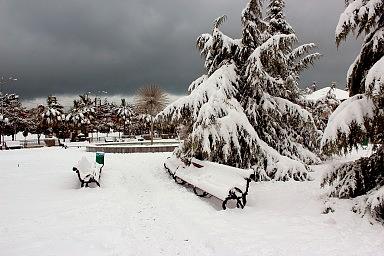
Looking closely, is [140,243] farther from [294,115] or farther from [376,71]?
[294,115]

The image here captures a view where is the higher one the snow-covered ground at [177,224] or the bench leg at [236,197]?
the bench leg at [236,197]

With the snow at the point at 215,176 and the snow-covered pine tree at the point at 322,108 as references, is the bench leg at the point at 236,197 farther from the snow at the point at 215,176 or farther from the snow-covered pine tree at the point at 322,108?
the snow-covered pine tree at the point at 322,108

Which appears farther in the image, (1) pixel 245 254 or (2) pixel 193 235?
(2) pixel 193 235

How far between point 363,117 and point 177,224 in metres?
4.25

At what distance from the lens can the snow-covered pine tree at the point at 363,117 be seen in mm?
6723

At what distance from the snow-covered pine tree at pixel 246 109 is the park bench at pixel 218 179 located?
557mm

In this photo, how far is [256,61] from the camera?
1234cm

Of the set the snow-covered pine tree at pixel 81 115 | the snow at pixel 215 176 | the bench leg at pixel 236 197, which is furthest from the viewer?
the snow-covered pine tree at pixel 81 115

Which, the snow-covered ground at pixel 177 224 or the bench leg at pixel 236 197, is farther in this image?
the bench leg at pixel 236 197

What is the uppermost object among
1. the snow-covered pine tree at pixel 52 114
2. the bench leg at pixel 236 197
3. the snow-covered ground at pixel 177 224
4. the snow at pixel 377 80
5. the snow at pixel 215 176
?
the snow-covered pine tree at pixel 52 114

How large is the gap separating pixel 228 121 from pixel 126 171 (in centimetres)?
739

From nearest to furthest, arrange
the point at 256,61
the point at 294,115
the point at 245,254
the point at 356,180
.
A: the point at 245,254 < the point at 356,180 < the point at 256,61 < the point at 294,115

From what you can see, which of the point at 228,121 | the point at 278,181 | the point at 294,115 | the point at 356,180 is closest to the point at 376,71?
the point at 356,180

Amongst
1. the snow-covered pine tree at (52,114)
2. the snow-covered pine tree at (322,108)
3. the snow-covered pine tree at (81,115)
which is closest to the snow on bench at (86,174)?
the snow-covered pine tree at (322,108)
